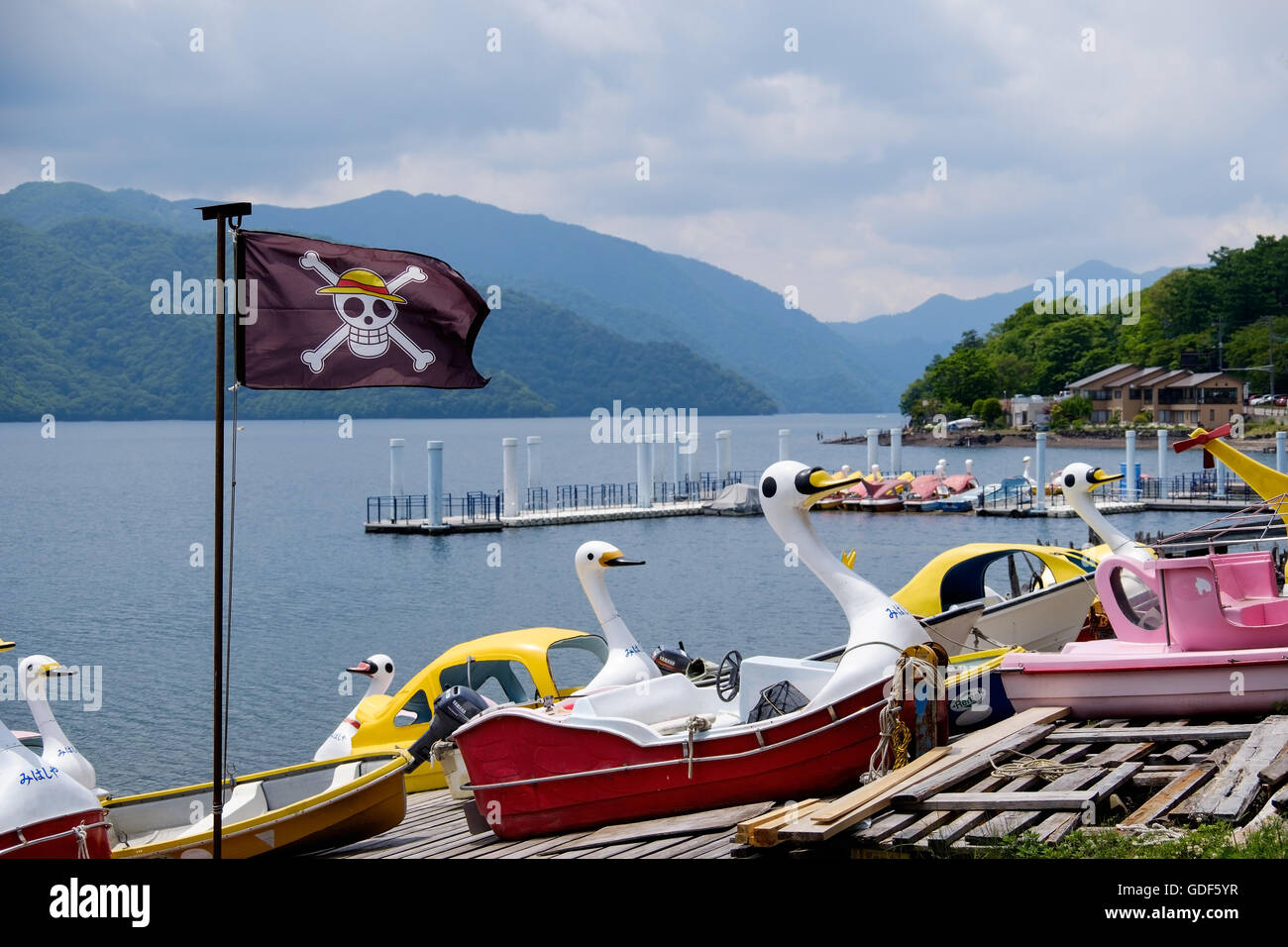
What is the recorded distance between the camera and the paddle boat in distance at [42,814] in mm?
10281

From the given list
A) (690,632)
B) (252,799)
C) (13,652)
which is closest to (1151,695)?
(252,799)

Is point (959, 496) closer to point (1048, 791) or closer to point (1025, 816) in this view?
point (1048, 791)

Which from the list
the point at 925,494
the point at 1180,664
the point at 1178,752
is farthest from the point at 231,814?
the point at 925,494

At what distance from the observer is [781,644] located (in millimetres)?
31391

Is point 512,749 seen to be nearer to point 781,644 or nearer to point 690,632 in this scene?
point 781,644

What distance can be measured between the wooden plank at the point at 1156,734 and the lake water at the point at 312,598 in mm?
15210

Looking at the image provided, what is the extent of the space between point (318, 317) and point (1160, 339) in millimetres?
150950

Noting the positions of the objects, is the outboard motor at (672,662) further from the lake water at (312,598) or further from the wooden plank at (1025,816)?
the wooden plank at (1025,816)

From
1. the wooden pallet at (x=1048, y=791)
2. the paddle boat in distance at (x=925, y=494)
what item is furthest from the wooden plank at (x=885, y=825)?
the paddle boat in distance at (x=925, y=494)

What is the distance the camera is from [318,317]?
8.62m

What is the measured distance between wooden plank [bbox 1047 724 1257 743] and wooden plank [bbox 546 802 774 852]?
255 cm

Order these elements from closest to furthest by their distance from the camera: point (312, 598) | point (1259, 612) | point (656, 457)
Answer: point (1259, 612) → point (312, 598) → point (656, 457)

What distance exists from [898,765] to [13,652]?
2908 centimetres

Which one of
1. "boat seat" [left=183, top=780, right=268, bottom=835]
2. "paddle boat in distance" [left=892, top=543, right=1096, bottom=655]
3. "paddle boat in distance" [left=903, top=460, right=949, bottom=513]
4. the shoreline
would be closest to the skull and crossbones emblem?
"boat seat" [left=183, top=780, right=268, bottom=835]
